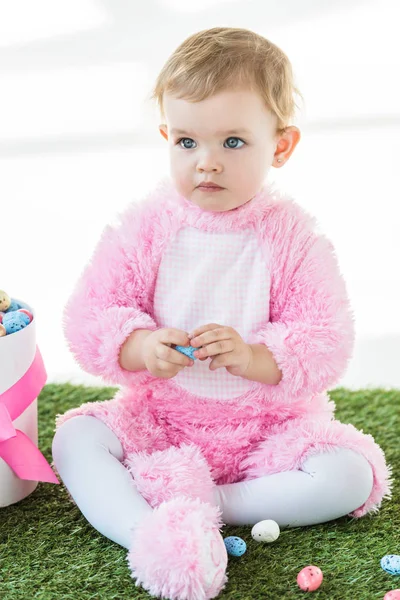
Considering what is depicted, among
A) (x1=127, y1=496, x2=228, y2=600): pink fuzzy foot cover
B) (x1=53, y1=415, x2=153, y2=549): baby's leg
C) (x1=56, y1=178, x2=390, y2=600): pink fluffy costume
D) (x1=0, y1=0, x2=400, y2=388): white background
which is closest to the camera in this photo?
(x1=127, y1=496, x2=228, y2=600): pink fuzzy foot cover

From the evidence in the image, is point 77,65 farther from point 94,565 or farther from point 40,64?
point 94,565

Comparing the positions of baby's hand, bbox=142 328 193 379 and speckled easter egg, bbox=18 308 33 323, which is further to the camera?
speckled easter egg, bbox=18 308 33 323

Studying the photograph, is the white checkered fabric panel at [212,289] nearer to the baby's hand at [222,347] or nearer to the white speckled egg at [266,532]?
the baby's hand at [222,347]

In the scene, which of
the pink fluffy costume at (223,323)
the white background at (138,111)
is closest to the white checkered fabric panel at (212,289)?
the pink fluffy costume at (223,323)

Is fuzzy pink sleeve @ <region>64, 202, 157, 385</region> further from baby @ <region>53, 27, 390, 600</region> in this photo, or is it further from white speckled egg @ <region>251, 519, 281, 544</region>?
white speckled egg @ <region>251, 519, 281, 544</region>

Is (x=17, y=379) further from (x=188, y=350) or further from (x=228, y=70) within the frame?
(x=228, y=70)

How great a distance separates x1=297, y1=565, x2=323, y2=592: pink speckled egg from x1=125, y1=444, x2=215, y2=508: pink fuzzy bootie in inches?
6.7

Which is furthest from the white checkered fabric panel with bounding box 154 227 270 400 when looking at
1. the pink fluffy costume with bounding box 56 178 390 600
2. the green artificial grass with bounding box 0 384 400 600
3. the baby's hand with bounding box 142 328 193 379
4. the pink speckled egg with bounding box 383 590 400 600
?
the pink speckled egg with bounding box 383 590 400 600

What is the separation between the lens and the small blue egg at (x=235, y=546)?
1.16m

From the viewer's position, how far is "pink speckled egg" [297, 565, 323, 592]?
3.59 feet

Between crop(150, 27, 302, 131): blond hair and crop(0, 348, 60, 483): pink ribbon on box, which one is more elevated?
crop(150, 27, 302, 131): blond hair

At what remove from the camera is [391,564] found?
114cm

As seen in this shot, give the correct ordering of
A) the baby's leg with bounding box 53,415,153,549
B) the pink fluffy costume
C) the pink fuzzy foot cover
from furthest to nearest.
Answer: the pink fluffy costume, the baby's leg with bounding box 53,415,153,549, the pink fuzzy foot cover

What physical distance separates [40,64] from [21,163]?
0.31m
